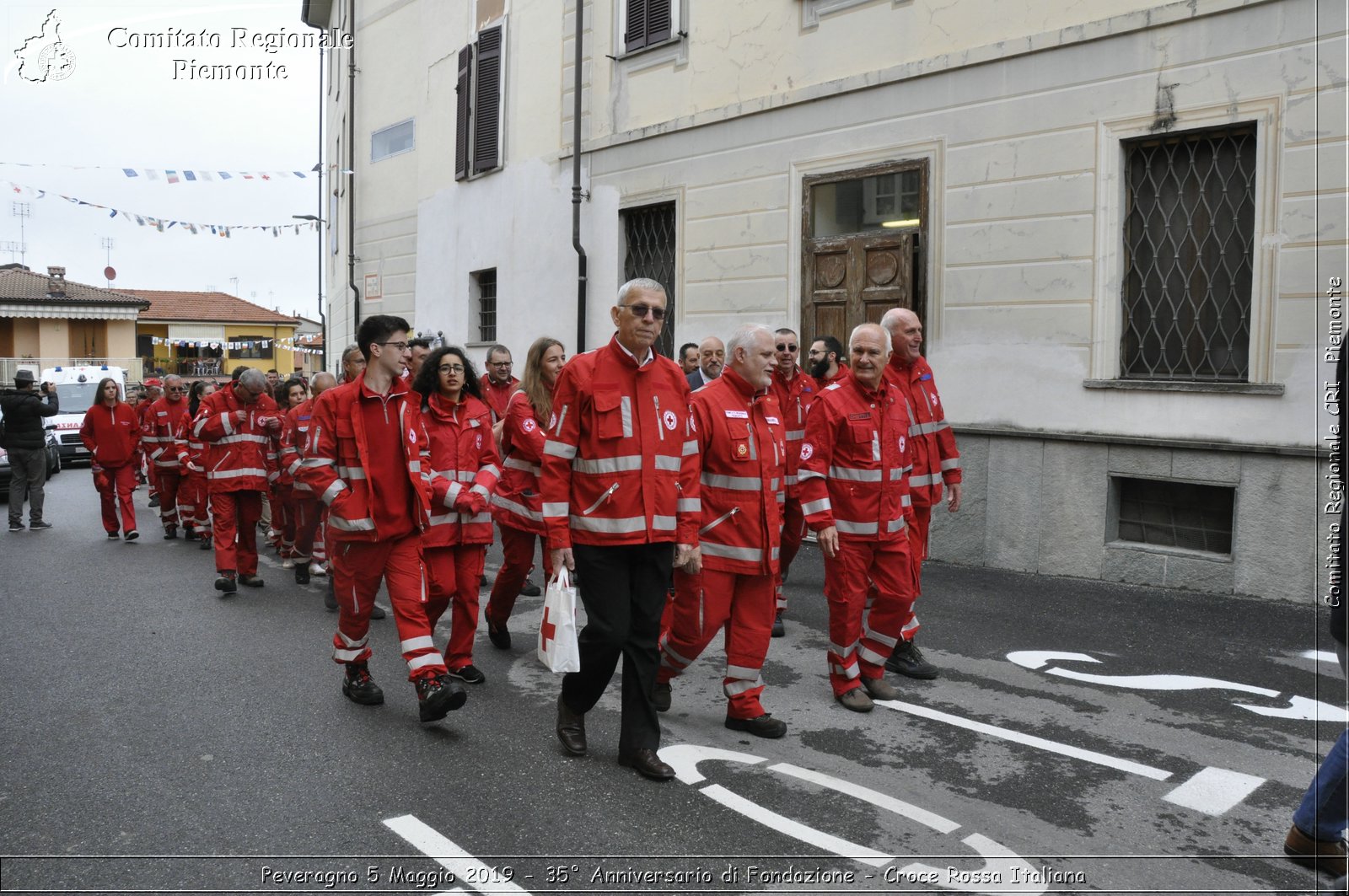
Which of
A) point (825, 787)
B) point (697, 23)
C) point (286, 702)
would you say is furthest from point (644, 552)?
point (697, 23)

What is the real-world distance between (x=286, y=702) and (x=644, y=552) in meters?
2.32

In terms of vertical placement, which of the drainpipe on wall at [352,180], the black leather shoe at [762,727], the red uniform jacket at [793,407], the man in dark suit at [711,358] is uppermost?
the drainpipe on wall at [352,180]

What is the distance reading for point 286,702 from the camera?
220 inches

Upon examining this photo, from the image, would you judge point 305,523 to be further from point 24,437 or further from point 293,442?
point 24,437

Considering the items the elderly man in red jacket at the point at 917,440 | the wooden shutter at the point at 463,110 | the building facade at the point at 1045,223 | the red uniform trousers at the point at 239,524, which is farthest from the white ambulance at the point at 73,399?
the elderly man in red jacket at the point at 917,440

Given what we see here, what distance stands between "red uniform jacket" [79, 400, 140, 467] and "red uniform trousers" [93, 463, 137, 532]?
0.33 feet

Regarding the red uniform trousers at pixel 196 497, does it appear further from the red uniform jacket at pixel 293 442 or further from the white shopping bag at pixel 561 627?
the white shopping bag at pixel 561 627

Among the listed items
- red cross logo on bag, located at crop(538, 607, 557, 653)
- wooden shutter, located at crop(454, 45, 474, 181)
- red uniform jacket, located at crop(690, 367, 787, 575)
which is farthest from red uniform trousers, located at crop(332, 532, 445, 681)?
wooden shutter, located at crop(454, 45, 474, 181)

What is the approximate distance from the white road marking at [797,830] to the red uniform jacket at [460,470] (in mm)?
2147

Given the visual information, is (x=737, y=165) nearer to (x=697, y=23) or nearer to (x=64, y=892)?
(x=697, y=23)

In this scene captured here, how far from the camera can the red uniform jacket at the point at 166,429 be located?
12289mm

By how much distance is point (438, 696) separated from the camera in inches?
195

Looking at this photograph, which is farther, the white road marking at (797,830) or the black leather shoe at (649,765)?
the black leather shoe at (649,765)

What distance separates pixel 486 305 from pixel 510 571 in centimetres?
1141
